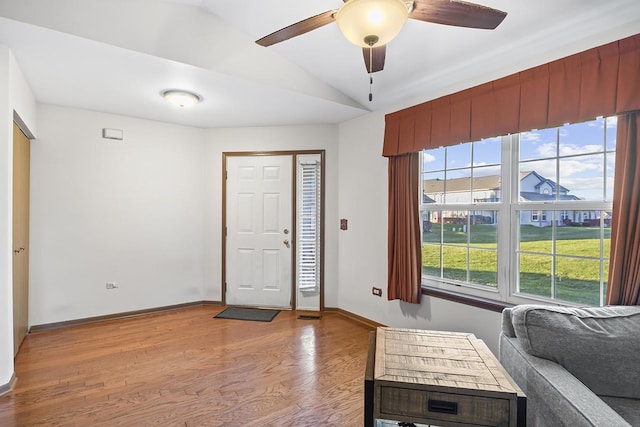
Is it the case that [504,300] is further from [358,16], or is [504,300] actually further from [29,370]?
[29,370]

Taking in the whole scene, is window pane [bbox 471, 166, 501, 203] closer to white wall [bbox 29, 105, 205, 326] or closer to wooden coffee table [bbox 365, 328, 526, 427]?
wooden coffee table [bbox 365, 328, 526, 427]

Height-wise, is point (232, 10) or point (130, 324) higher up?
point (232, 10)

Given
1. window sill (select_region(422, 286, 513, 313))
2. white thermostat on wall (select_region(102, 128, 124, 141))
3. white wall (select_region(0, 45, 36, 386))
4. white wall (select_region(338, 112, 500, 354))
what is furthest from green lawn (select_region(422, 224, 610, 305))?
white thermostat on wall (select_region(102, 128, 124, 141))

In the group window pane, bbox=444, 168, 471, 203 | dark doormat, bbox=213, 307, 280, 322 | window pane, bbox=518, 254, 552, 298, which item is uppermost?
window pane, bbox=444, 168, 471, 203

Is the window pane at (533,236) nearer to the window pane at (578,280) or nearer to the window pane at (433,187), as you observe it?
the window pane at (578,280)

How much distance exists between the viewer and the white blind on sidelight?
14.0ft

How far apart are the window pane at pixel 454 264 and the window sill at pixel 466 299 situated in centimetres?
15

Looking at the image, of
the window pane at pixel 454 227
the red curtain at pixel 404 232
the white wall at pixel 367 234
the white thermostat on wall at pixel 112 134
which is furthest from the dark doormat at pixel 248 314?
the white thermostat on wall at pixel 112 134

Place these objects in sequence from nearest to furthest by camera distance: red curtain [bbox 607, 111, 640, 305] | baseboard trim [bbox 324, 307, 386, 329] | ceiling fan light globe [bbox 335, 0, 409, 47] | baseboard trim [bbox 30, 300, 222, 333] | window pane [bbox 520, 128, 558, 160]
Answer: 1. ceiling fan light globe [bbox 335, 0, 409, 47]
2. red curtain [bbox 607, 111, 640, 305]
3. window pane [bbox 520, 128, 558, 160]
4. baseboard trim [bbox 30, 300, 222, 333]
5. baseboard trim [bbox 324, 307, 386, 329]

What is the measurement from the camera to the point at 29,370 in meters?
2.59

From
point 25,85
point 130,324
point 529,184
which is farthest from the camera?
→ point 130,324

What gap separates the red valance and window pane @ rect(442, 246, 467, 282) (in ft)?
3.17

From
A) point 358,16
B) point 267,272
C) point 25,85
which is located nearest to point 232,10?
point 358,16

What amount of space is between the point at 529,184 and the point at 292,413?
237 cm
